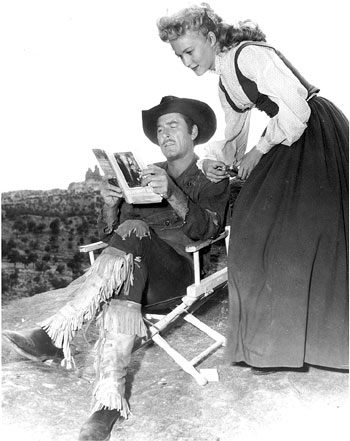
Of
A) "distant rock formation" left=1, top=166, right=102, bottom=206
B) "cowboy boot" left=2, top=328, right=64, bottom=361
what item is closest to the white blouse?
"distant rock formation" left=1, top=166, right=102, bottom=206

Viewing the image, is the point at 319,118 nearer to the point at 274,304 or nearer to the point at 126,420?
the point at 274,304

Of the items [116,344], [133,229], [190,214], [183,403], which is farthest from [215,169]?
[183,403]

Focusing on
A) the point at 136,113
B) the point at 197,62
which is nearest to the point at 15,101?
the point at 136,113

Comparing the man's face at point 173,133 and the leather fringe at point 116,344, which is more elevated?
the man's face at point 173,133

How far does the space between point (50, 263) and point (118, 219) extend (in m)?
1.30

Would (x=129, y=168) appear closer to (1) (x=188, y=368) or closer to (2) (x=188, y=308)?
(2) (x=188, y=308)

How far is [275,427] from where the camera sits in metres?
1.94

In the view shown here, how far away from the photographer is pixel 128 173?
7.57ft

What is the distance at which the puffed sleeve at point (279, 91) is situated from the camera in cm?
194

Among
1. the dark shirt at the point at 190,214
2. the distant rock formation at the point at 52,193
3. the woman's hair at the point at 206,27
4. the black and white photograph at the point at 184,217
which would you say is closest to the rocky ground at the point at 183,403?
the black and white photograph at the point at 184,217

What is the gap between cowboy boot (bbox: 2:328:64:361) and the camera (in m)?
2.56

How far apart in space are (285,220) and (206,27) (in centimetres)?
97

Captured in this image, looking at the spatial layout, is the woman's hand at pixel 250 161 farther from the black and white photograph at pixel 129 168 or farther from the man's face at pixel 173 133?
the man's face at pixel 173 133

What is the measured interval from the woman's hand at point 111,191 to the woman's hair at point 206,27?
826 mm
